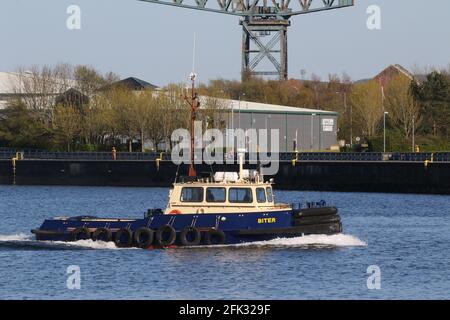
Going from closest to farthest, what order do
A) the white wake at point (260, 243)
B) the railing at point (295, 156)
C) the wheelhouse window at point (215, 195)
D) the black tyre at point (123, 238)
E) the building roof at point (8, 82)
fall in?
the white wake at point (260, 243)
the wheelhouse window at point (215, 195)
the black tyre at point (123, 238)
the railing at point (295, 156)
the building roof at point (8, 82)

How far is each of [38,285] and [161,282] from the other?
4.00 meters

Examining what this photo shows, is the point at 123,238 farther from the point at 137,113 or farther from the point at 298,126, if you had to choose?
the point at 298,126

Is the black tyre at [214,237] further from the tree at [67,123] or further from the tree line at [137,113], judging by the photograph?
the tree at [67,123]

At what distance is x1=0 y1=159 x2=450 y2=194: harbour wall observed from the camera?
88.6m

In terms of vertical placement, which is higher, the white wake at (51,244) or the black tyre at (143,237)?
the black tyre at (143,237)

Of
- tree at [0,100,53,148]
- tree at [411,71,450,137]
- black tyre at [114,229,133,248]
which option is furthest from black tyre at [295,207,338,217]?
tree at [411,71,450,137]

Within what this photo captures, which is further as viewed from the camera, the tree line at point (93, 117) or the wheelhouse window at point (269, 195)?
the tree line at point (93, 117)

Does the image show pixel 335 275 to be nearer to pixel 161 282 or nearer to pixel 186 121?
pixel 161 282

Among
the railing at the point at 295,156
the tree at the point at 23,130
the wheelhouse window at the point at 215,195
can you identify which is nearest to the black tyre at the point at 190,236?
the wheelhouse window at the point at 215,195

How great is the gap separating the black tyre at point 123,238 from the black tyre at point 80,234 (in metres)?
1.20

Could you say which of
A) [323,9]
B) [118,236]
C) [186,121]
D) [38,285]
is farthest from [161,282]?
[323,9]

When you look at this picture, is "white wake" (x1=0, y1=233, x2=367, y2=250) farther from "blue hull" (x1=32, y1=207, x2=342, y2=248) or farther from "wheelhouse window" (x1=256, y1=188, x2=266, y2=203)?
"wheelhouse window" (x1=256, y1=188, x2=266, y2=203)

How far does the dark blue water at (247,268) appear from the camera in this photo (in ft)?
128

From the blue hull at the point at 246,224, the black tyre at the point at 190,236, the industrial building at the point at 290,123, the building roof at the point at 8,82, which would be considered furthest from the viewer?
the building roof at the point at 8,82
